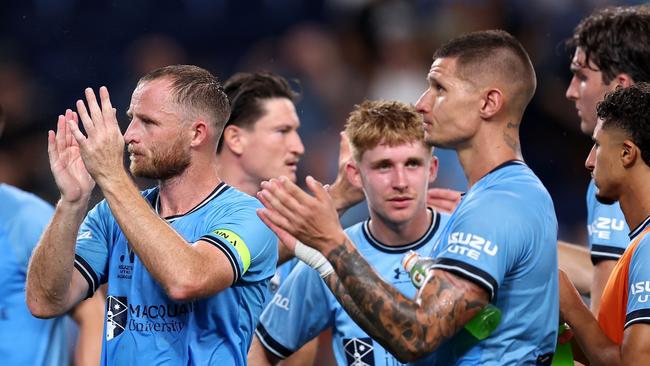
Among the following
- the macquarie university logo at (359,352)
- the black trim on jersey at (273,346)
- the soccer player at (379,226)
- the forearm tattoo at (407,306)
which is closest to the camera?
the forearm tattoo at (407,306)

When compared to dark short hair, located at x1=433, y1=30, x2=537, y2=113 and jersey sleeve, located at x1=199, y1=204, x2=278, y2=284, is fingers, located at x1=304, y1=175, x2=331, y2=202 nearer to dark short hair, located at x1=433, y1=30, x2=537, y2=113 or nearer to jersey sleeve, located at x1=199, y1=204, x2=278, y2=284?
jersey sleeve, located at x1=199, y1=204, x2=278, y2=284

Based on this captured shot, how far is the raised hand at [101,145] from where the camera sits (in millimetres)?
3898

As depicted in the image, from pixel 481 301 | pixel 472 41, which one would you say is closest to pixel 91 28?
pixel 472 41

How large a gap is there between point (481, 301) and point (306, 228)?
2.17 feet

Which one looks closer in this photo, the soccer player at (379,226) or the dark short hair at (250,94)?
the soccer player at (379,226)

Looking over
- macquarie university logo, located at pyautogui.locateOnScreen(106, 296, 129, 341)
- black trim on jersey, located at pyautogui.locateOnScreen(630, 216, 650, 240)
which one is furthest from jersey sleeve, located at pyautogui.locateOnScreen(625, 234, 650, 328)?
macquarie university logo, located at pyautogui.locateOnScreen(106, 296, 129, 341)

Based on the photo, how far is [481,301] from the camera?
3637 mm

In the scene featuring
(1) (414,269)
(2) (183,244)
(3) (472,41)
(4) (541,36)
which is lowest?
(1) (414,269)

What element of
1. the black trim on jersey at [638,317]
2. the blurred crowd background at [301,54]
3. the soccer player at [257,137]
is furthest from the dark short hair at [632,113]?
the blurred crowd background at [301,54]

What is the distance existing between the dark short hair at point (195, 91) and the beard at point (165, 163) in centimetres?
17

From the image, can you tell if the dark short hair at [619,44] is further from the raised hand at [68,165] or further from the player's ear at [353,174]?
the raised hand at [68,165]

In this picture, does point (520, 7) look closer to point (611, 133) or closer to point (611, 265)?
point (611, 265)

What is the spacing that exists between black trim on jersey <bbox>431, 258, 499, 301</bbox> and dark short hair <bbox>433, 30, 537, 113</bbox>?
0.93m

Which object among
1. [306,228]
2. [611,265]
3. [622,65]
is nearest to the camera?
[306,228]
